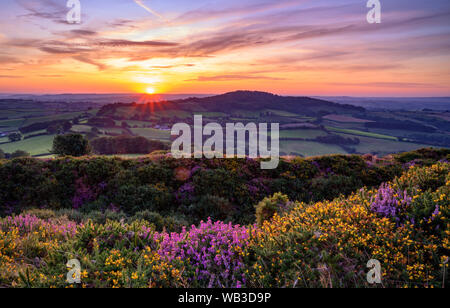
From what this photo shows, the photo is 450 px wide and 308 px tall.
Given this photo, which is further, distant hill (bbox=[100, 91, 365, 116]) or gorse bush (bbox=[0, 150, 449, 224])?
distant hill (bbox=[100, 91, 365, 116])

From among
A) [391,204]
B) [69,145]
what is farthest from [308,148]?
[391,204]

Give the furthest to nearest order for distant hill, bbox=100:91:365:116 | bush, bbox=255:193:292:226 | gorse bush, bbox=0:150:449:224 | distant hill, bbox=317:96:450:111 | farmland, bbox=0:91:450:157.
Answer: distant hill, bbox=317:96:450:111
distant hill, bbox=100:91:365:116
farmland, bbox=0:91:450:157
gorse bush, bbox=0:150:449:224
bush, bbox=255:193:292:226

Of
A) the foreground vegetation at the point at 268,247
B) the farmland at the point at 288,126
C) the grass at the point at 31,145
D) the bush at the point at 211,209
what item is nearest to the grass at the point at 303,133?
the farmland at the point at 288,126

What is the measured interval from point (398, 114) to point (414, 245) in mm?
111147

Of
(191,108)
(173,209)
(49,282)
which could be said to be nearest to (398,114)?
(191,108)

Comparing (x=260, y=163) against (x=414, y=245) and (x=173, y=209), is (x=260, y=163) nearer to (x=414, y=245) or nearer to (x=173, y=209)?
(x=173, y=209)

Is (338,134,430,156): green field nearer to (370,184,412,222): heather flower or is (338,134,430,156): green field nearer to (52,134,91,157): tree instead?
(52,134,91,157): tree

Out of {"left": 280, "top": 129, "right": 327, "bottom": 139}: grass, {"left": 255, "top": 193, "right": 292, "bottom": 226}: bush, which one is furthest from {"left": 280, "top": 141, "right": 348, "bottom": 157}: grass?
{"left": 255, "top": 193, "right": 292, "bottom": 226}: bush

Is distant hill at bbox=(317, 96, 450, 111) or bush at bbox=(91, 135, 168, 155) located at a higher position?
distant hill at bbox=(317, 96, 450, 111)

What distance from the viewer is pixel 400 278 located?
341 centimetres

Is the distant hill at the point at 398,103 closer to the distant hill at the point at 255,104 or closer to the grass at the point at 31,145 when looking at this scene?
the distant hill at the point at 255,104

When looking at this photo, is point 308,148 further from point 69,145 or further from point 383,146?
point 69,145

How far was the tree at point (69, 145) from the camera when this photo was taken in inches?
806

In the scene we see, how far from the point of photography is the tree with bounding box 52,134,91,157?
806 inches
